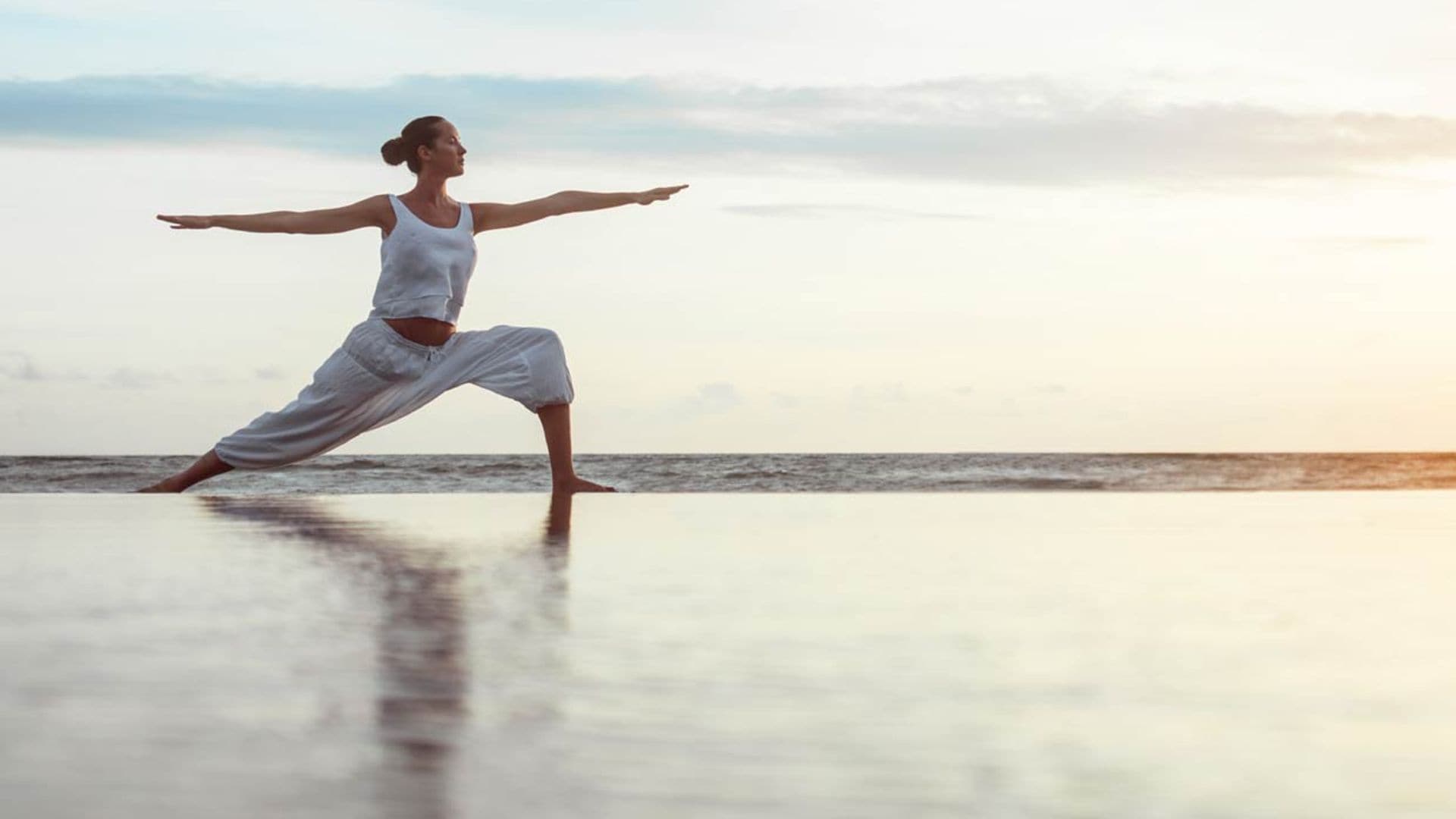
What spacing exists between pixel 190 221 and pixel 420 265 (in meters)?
0.79

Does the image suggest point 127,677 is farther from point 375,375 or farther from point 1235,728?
point 375,375

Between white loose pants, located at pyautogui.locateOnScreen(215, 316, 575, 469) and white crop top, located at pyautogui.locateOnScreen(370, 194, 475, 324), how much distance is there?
0.35 ft

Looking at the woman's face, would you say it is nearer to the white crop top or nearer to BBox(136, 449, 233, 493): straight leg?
the white crop top

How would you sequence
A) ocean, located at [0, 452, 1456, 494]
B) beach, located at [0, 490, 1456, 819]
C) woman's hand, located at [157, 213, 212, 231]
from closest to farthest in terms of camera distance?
beach, located at [0, 490, 1456, 819] < woman's hand, located at [157, 213, 212, 231] < ocean, located at [0, 452, 1456, 494]

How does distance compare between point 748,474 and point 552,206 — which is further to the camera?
point 748,474

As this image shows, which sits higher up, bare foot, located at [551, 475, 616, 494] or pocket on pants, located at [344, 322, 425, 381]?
pocket on pants, located at [344, 322, 425, 381]

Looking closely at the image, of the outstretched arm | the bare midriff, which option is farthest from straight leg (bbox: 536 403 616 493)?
the outstretched arm

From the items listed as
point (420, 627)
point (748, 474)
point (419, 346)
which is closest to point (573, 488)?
point (419, 346)

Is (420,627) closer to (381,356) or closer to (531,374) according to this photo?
(531,374)

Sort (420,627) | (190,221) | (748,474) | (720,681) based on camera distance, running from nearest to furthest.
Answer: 1. (720,681)
2. (420,627)
3. (190,221)
4. (748,474)

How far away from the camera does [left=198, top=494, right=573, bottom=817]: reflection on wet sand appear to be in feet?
2.97

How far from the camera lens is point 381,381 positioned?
5.77 metres

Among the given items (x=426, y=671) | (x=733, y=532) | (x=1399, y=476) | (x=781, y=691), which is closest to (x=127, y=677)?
(x=426, y=671)

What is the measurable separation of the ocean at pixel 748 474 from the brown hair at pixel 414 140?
1042 cm
